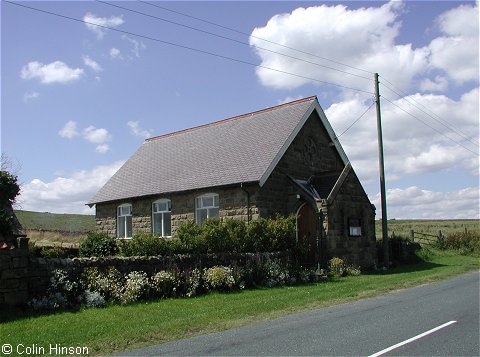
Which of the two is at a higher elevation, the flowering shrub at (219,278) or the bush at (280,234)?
the bush at (280,234)

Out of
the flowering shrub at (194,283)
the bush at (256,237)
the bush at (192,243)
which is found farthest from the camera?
the bush at (256,237)

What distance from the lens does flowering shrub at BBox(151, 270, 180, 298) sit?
1333 cm

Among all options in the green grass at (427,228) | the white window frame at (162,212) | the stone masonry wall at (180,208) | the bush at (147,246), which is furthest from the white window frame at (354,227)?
the green grass at (427,228)

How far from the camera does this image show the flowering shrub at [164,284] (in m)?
13.3

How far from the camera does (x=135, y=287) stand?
12570 mm

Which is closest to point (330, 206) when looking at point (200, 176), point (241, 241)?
point (241, 241)

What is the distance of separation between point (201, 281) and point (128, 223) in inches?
572

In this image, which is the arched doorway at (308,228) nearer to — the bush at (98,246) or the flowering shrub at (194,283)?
the flowering shrub at (194,283)

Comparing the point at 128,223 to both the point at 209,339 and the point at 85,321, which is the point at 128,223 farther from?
the point at 209,339

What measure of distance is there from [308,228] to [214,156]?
6.83 m

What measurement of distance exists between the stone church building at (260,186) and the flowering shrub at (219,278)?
19.5 feet

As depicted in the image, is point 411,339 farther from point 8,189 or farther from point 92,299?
point 8,189

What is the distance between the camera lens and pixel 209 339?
866 cm

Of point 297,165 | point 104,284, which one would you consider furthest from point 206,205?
point 104,284
